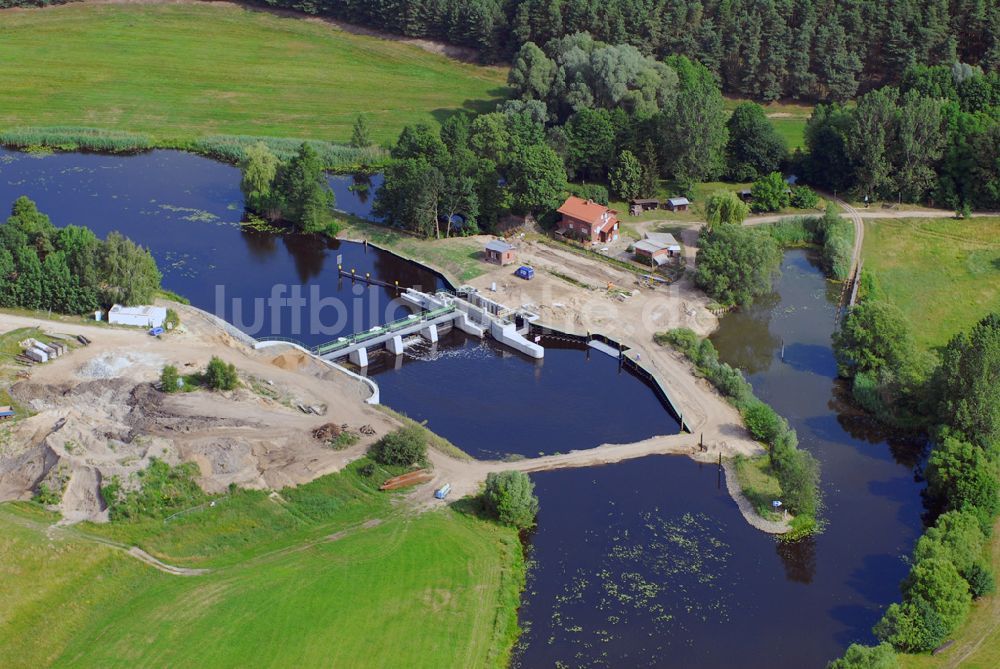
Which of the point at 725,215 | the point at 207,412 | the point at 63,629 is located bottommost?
the point at 63,629

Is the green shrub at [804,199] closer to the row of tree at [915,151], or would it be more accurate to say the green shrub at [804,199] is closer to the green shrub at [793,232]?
the green shrub at [793,232]

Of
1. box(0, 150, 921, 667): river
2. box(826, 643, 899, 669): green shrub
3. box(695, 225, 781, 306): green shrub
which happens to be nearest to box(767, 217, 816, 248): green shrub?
box(0, 150, 921, 667): river

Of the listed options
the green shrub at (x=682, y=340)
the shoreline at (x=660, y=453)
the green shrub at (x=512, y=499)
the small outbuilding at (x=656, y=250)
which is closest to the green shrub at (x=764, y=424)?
the shoreline at (x=660, y=453)

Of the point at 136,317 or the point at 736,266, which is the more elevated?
the point at 736,266

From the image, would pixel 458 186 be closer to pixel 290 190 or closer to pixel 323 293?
pixel 290 190

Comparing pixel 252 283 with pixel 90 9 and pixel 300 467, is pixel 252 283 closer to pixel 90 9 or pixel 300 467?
pixel 300 467

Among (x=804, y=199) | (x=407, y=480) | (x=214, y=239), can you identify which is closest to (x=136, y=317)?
(x=214, y=239)

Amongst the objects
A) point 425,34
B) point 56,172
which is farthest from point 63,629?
point 425,34
